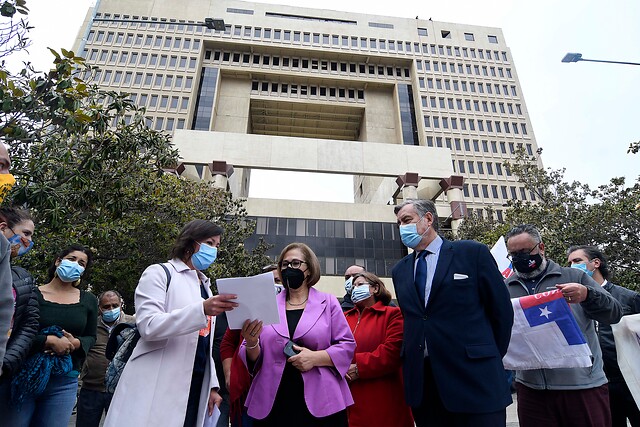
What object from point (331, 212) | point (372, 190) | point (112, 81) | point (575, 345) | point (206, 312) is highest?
point (112, 81)

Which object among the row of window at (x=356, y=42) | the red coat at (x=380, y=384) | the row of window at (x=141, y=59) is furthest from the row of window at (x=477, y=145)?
the red coat at (x=380, y=384)

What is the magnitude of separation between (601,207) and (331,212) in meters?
20.4

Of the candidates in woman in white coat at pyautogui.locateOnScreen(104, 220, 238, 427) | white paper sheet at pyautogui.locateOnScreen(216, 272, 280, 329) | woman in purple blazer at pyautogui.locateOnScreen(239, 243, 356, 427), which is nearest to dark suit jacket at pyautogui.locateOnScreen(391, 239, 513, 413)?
woman in purple blazer at pyautogui.locateOnScreen(239, 243, 356, 427)

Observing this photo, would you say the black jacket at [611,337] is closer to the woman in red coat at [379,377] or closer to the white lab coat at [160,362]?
the woman in red coat at [379,377]

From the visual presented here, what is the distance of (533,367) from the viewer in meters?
2.70

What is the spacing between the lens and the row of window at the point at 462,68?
47.8 m

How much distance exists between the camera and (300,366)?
2.23 meters

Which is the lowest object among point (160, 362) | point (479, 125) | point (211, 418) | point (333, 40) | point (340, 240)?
point (211, 418)

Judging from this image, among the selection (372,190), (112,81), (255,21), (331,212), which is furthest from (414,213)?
(255,21)

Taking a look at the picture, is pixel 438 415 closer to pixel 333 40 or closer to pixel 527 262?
pixel 527 262

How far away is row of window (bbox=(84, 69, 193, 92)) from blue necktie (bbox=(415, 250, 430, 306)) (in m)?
45.0

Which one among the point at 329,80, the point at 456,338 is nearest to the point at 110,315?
the point at 456,338

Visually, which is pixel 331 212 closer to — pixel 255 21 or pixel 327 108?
pixel 327 108

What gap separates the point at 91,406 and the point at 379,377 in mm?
3420
